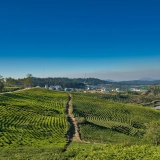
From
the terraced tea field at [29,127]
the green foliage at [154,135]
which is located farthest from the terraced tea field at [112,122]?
the terraced tea field at [29,127]

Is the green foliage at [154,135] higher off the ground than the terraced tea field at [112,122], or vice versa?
the green foliage at [154,135]

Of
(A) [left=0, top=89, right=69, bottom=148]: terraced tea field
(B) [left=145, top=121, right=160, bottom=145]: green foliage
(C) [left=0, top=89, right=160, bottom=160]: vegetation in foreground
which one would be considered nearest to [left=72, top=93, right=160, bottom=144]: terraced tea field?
(C) [left=0, top=89, right=160, bottom=160]: vegetation in foreground

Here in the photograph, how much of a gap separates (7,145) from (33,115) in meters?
34.7

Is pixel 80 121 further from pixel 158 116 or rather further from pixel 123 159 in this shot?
pixel 158 116

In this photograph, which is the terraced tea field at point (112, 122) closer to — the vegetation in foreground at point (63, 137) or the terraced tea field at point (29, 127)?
the vegetation in foreground at point (63, 137)

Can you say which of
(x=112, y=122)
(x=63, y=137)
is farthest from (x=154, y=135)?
(x=112, y=122)

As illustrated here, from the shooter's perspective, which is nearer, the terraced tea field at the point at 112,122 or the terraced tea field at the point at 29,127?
the terraced tea field at the point at 29,127

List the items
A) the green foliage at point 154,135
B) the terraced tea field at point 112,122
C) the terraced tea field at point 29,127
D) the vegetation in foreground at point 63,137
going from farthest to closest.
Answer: the terraced tea field at point 112,122
the green foliage at point 154,135
the terraced tea field at point 29,127
the vegetation in foreground at point 63,137

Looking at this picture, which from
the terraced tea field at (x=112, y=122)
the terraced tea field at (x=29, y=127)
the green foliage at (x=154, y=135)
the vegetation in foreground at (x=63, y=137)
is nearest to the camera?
the vegetation in foreground at (x=63, y=137)

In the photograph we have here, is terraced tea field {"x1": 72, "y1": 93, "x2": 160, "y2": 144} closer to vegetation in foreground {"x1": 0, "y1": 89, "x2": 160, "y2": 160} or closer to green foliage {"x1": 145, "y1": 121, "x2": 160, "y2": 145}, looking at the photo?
vegetation in foreground {"x1": 0, "y1": 89, "x2": 160, "y2": 160}

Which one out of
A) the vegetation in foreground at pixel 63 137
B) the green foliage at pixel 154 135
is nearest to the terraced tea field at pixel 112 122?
the vegetation in foreground at pixel 63 137

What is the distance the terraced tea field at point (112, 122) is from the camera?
6852cm

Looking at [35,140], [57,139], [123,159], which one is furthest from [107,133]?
[123,159]

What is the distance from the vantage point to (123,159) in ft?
94.5
